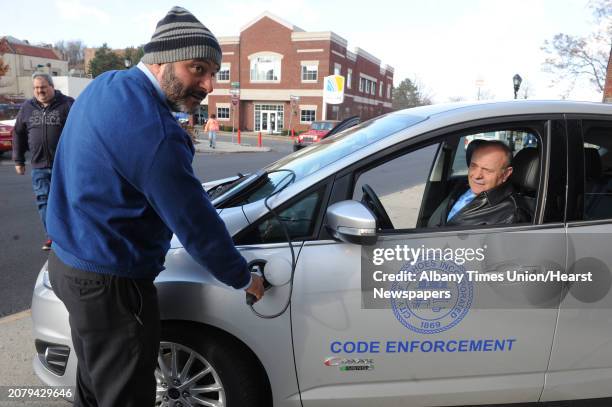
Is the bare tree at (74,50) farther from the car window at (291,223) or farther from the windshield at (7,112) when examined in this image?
the car window at (291,223)

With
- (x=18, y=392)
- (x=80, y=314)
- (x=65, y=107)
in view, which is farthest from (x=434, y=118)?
(x=65, y=107)

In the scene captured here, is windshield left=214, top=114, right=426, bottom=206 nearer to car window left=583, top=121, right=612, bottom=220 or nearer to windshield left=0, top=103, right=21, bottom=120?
car window left=583, top=121, right=612, bottom=220

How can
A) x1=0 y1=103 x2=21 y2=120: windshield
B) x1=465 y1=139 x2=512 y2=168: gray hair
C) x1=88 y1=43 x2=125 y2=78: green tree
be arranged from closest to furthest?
x1=465 y1=139 x2=512 y2=168: gray hair, x1=0 y1=103 x2=21 y2=120: windshield, x1=88 y1=43 x2=125 y2=78: green tree

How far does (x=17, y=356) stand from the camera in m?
3.05

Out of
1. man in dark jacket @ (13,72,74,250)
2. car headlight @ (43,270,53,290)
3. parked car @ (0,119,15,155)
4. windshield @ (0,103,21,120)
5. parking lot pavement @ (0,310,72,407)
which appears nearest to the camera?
car headlight @ (43,270,53,290)

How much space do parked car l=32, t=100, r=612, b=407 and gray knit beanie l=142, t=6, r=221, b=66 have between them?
0.75 meters

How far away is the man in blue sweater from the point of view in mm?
1466

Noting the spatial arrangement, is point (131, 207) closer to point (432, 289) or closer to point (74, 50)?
point (432, 289)

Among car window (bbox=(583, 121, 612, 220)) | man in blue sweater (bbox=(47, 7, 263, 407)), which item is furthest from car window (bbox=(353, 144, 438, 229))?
man in blue sweater (bbox=(47, 7, 263, 407))

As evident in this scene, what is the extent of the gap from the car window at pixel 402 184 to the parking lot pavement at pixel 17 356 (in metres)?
2.09

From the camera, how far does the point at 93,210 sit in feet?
4.99

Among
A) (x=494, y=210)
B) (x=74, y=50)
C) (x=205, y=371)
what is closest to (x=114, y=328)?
(x=205, y=371)

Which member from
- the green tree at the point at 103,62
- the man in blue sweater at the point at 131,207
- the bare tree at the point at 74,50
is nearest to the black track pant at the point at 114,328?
the man in blue sweater at the point at 131,207

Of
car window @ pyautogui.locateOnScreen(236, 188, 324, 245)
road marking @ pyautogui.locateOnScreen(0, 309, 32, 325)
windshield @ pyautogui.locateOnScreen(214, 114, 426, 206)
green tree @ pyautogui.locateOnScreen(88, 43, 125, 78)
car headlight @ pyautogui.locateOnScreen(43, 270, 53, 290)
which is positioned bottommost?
road marking @ pyautogui.locateOnScreen(0, 309, 32, 325)
